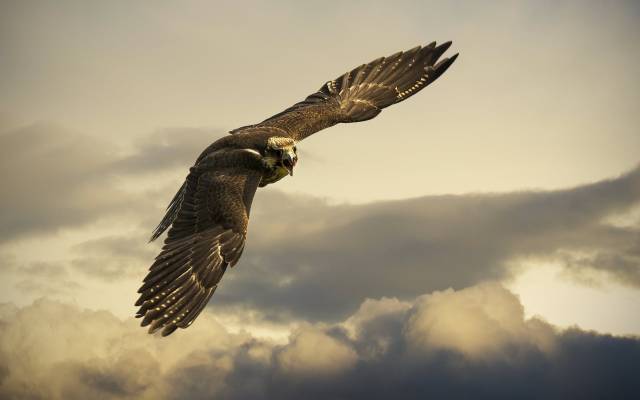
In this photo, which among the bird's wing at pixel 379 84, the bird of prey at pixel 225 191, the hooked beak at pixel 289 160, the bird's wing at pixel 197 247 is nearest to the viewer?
the bird's wing at pixel 197 247

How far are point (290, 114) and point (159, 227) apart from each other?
14.3 ft

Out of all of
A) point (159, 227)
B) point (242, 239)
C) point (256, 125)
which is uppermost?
point (256, 125)

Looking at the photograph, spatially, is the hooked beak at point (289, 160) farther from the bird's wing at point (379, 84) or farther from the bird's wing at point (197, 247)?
the bird's wing at point (379, 84)

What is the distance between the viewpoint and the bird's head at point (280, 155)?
685 inches

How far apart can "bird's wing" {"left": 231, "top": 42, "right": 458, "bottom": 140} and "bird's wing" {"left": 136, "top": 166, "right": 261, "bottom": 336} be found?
499 cm

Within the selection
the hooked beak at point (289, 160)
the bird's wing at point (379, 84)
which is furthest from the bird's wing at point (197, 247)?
the bird's wing at point (379, 84)

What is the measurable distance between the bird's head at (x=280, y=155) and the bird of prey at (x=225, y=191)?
2cm

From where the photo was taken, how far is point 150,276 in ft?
50.0

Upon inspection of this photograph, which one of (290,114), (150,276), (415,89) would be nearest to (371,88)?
(415,89)

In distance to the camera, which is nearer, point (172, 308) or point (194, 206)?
point (172, 308)

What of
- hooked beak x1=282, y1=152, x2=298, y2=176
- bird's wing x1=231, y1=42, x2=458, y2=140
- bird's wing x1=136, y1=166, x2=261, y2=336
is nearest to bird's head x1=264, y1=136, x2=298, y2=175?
hooked beak x1=282, y1=152, x2=298, y2=176

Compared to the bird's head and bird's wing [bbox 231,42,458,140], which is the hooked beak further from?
bird's wing [bbox 231,42,458,140]

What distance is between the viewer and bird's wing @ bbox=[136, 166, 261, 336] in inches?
584

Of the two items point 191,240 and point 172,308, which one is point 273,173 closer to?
point 191,240
